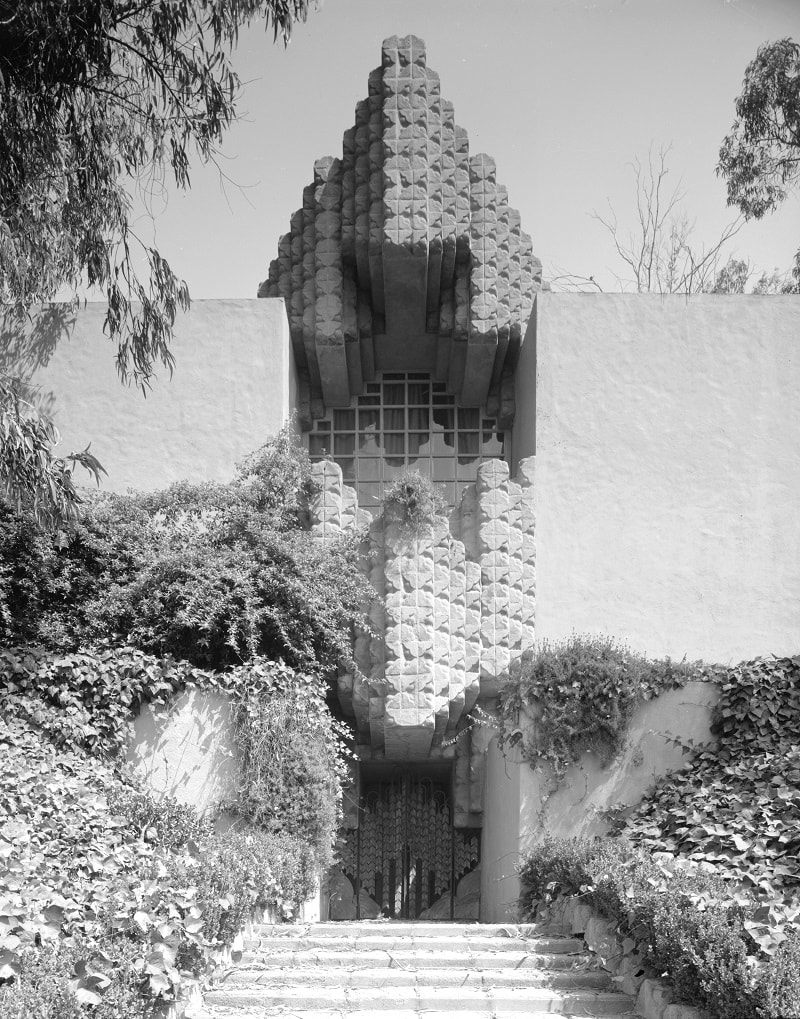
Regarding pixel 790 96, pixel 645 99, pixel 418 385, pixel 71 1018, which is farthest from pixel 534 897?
pixel 790 96

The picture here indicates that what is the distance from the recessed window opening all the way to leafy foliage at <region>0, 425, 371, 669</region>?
3486mm

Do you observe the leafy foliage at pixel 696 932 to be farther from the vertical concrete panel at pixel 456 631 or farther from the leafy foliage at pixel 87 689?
the leafy foliage at pixel 87 689

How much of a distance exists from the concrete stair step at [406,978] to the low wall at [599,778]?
347cm

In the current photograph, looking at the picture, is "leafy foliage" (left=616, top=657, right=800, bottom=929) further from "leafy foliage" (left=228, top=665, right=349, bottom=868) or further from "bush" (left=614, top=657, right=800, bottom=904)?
"leafy foliage" (left=228, top=665, right=349, bottom=868)

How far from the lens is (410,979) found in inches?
268

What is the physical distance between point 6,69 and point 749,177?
12.1 metres

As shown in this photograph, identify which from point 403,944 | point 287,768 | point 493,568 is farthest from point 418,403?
point 403,944

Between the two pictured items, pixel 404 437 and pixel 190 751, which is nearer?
pixel 190 751

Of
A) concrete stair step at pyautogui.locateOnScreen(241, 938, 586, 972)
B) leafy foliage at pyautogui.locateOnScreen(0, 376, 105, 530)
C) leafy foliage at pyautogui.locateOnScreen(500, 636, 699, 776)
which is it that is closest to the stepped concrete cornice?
leafy foliage at pyautogui.locateOnScreen(500, 636, 699, 776)

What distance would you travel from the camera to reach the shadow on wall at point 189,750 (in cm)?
1005

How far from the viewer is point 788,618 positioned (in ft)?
42.3

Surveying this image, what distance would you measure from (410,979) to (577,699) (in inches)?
171

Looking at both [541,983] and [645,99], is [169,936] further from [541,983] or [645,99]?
[645,99]

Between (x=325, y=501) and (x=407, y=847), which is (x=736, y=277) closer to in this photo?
(x=325, y=501)
